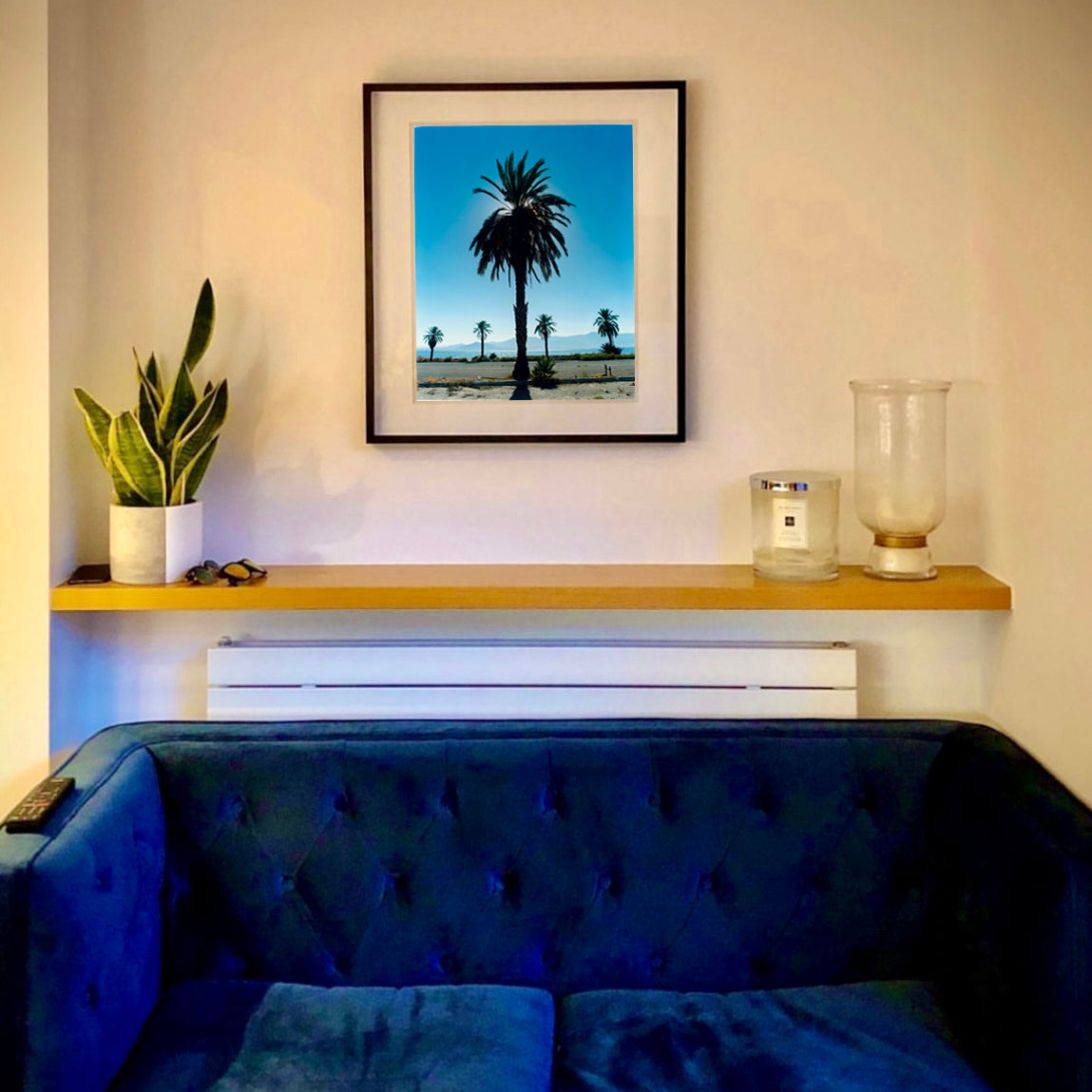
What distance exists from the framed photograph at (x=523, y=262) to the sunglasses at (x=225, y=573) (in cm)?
35

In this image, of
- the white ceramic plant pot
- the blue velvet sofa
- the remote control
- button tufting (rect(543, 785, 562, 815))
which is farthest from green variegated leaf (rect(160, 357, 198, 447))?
button tufting (rect(543, 785, 562, 815))

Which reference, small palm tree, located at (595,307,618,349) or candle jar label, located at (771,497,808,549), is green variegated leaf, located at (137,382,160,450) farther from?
candle jar label, located at (771,497,808,549)

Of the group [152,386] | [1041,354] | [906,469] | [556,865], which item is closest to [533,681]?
[556,865]

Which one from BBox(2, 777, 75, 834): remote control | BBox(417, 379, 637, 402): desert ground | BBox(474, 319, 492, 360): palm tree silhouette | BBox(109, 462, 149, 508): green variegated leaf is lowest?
BBox(2, 777, 75, 834): remote control

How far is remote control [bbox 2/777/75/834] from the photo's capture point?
5.55ft

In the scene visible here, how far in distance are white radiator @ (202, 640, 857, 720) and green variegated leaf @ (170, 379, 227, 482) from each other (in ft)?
1.18

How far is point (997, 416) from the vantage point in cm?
213

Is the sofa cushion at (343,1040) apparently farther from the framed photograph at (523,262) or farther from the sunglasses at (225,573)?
the framed photograph at (523,262)

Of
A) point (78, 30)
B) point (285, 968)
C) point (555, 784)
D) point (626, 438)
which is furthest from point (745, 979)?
point (78, 30)

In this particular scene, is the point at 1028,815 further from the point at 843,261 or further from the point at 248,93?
the point at 248,93

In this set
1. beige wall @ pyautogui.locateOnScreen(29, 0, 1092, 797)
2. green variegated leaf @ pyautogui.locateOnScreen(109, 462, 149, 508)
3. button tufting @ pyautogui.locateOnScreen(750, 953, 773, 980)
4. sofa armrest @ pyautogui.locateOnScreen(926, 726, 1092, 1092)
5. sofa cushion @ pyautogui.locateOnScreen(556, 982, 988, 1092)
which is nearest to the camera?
sofa armrest @ pyautogui.locateOnScreen(926, 726, 1092, 1092)

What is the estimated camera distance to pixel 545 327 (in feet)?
7.39

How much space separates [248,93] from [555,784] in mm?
1427

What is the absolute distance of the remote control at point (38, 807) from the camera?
1692 mm
